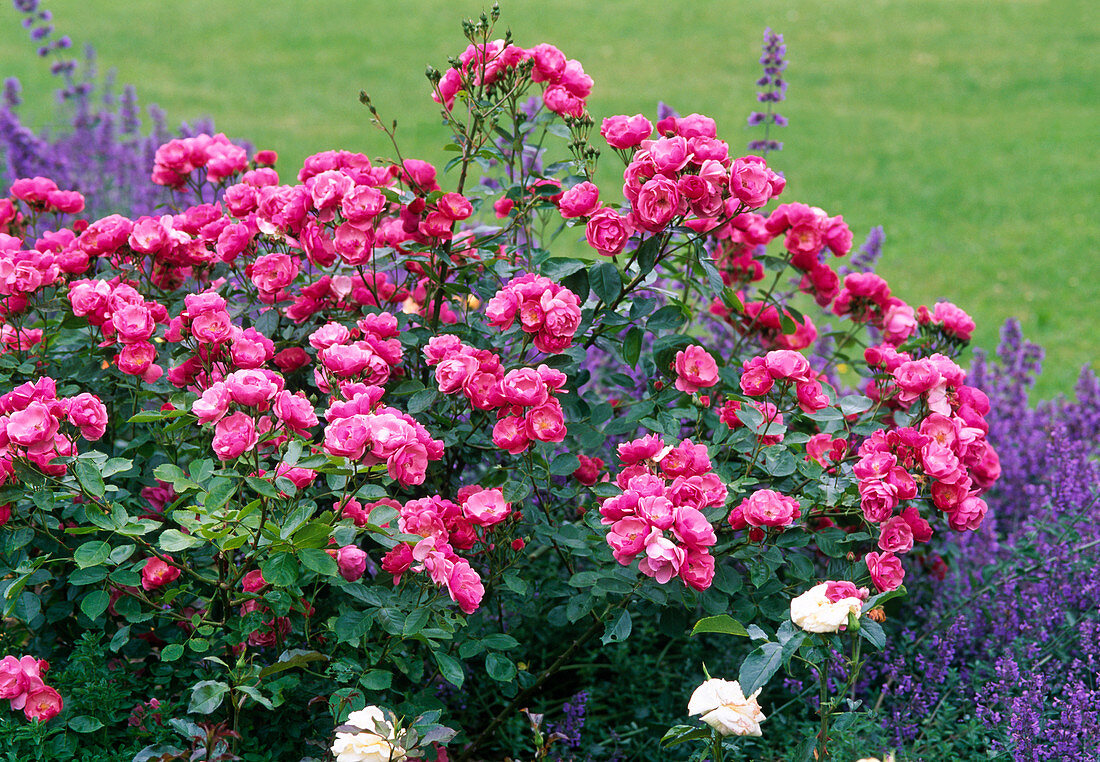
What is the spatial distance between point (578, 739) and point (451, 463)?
0.69m

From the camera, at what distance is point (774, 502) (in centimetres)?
193

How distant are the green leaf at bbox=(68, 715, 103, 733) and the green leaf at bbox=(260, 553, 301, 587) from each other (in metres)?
0.50

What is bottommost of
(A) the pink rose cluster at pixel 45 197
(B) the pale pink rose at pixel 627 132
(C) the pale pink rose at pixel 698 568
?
(C) the pale pink rose at pixel 698 568

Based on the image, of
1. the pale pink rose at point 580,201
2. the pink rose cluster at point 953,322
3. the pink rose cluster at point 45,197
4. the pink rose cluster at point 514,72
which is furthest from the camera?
the pink rose cluster at point 45,197

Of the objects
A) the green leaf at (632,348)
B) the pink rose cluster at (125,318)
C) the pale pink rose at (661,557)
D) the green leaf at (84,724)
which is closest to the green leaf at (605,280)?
the green leaf at (632,348)

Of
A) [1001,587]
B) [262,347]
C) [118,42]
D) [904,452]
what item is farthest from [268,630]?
[118,42]

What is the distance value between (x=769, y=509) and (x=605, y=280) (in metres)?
0.59

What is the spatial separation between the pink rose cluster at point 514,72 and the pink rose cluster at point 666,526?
37.3 inches

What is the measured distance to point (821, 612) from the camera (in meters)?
1.59

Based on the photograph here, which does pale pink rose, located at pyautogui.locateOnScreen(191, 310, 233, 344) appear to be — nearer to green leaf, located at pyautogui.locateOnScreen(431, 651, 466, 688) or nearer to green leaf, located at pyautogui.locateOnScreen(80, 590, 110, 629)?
green leaf, located at pyautogui.locateOnScreen(80, 590, 110, 629)

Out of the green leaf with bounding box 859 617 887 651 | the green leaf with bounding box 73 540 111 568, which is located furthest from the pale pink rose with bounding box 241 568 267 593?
the green leaf with bounding box 859 617 887 651

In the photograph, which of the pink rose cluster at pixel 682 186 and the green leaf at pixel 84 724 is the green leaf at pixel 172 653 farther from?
the pink rose cluster at pixel 682 186

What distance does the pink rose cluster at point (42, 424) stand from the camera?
5.93ft

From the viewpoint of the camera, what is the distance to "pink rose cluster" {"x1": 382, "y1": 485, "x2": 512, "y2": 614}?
1.77 meters
